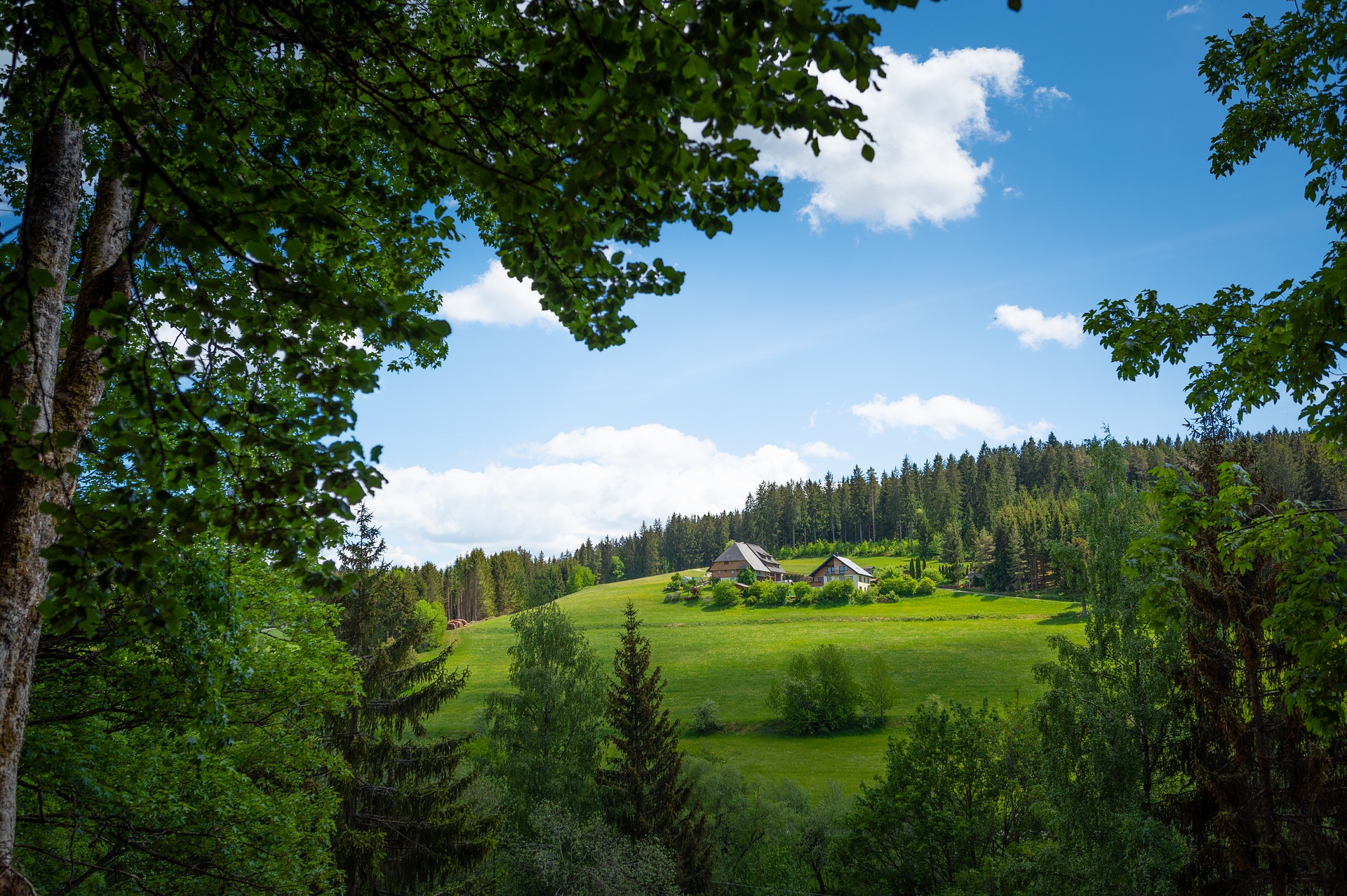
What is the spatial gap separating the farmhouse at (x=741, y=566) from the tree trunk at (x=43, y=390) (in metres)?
94.6

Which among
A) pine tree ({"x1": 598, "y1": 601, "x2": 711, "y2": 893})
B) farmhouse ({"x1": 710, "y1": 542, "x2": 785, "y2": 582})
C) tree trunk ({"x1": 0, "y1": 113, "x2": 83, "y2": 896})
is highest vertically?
tree trunk ({"x1": 0, "y1": 113, "x2": 83, "y2": 896})

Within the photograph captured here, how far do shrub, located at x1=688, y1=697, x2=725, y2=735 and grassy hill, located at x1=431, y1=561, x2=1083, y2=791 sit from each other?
0.84m

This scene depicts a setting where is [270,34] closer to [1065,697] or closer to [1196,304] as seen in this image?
[1196,304]

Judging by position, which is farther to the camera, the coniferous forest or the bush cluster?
the bush cluster

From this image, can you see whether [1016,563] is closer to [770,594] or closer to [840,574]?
[840,574]

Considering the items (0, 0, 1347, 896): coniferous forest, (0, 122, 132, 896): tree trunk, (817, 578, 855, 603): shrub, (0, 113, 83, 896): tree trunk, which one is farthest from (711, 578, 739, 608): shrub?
(0, 113, 83, 896): tree trunk

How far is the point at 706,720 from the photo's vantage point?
44.1 meters

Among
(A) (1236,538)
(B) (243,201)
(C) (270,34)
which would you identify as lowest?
(A) (1236,538)

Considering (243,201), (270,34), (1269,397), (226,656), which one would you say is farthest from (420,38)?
(1269,397)

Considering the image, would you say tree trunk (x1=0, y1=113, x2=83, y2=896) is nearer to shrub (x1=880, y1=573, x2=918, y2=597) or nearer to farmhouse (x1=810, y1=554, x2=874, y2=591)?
shrub (x1=880, y1=573, x2=918, y2=597)

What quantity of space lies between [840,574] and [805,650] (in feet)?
104

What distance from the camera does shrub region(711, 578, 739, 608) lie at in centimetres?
8262

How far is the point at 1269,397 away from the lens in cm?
606

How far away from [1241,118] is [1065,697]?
1464cm
